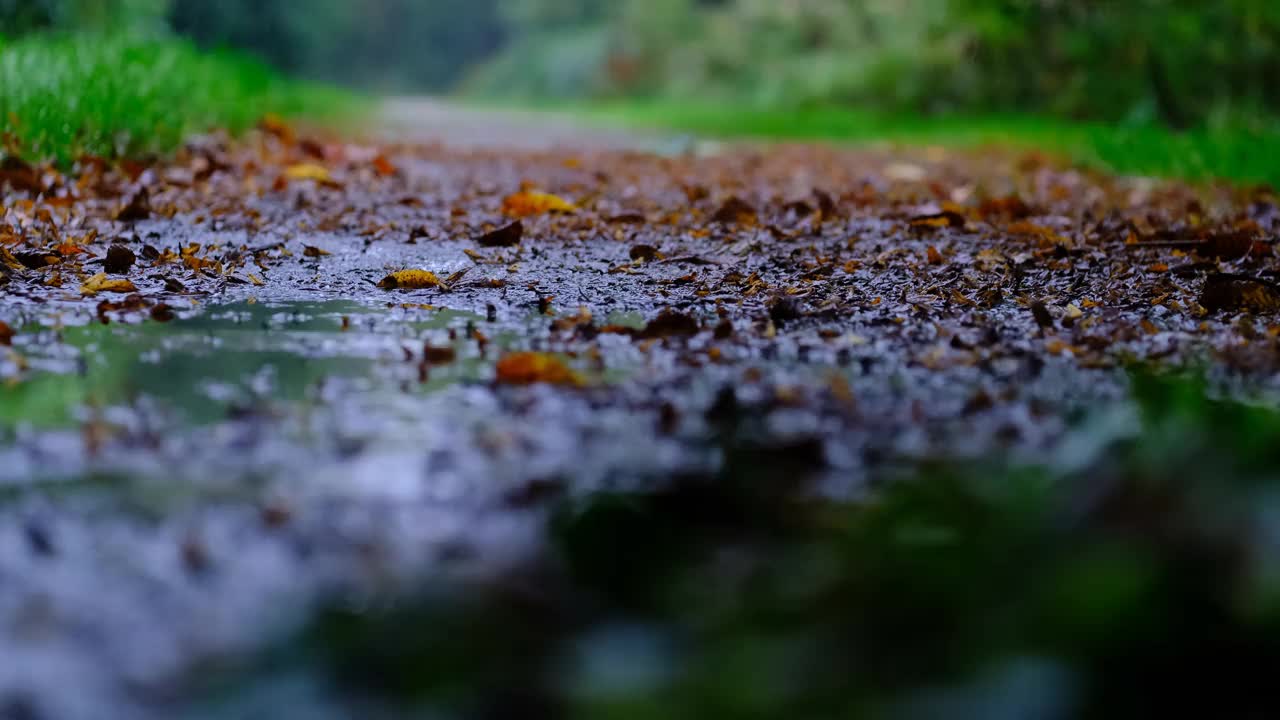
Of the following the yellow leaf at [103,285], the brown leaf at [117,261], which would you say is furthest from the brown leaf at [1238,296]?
the brown leaf at [117,261]

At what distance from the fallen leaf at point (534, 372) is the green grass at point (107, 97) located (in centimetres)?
385

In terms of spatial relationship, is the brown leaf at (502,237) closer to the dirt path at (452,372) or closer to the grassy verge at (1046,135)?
the dirt path at (452,372)

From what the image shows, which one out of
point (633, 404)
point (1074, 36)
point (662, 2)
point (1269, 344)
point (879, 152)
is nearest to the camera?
point (633, 404)

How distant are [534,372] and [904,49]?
1486 cm

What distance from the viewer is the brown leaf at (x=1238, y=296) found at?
2.93 metres

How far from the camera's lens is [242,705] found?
113cm

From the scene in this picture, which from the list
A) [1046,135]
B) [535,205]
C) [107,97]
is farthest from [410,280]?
[1046,135]

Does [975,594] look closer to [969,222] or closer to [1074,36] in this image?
[969,222]

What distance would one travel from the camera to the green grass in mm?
5379

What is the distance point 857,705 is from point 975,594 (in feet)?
0.95

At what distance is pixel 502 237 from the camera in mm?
4148

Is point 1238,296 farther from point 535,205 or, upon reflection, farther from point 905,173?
point 905,173

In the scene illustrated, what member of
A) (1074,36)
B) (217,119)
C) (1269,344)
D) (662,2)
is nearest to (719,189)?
(217,119)

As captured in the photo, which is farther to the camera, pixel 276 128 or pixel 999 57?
pixel 999 57
